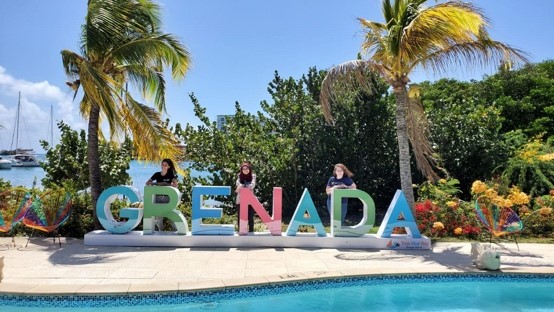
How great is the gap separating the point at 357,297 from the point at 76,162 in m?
10.8

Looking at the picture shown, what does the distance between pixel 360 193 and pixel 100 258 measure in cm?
570

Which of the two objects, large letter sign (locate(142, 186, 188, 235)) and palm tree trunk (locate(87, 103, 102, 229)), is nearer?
large letter sign (locate(142, 186, 188, 235))

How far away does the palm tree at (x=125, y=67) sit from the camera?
9.70m

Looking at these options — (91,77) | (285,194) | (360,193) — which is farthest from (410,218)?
(91,77)

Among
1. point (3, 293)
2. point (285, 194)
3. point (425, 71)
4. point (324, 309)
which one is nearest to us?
point (3, 293)

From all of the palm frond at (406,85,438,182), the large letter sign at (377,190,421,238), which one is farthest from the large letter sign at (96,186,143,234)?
the palm frond at (406,85,438,182)

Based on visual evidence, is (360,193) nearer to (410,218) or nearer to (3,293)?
(410,218)

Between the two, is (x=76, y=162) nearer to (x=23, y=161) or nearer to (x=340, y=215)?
(x=340, y=215)

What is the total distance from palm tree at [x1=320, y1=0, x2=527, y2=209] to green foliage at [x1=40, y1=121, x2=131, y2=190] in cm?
761

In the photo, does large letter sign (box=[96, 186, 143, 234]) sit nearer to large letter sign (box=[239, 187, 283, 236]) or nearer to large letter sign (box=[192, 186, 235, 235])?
large letter sign (box=[192, 186, 235, 235])

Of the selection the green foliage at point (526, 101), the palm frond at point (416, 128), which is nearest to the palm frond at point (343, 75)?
the palm frond at point (416, 128)

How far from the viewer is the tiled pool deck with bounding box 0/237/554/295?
6730 mm

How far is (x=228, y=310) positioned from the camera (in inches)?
253

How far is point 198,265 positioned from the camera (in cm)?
815
